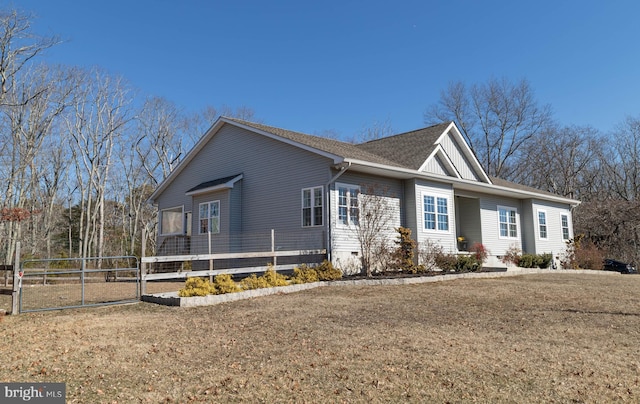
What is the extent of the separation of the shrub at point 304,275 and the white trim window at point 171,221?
10456mm

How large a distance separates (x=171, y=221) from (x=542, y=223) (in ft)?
61.5

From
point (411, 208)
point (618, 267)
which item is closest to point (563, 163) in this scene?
point (618, 267)

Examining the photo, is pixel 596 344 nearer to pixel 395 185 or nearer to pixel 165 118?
pixel 395 185

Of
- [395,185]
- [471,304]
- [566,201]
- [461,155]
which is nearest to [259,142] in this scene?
[395,185]

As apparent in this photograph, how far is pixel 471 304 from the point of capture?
31.9 ft

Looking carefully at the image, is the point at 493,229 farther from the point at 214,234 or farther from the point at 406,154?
the point at 214,234

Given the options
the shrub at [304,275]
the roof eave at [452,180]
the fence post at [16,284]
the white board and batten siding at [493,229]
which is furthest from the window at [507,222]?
the fence post at [16,284]

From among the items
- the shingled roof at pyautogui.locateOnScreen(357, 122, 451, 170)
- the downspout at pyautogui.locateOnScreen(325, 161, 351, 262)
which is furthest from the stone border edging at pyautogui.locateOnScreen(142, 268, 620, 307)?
the shingled roof at pyautogui.locateOnScreen(357, 122, 451, 170)

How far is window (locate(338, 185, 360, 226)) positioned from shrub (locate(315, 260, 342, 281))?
1921 mm

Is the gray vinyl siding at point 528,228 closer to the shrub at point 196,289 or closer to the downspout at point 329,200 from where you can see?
the downspout at point 329,200

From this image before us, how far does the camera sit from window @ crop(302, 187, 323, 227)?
15373mm

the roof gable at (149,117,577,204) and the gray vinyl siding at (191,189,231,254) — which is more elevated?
the roof gable at (149,117,577,204)

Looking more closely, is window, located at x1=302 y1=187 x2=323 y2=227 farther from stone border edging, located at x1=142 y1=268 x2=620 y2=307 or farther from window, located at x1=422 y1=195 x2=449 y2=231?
window, located at x1=422 y1=195 x2=449 y2=231

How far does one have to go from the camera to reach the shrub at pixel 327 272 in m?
13.6
